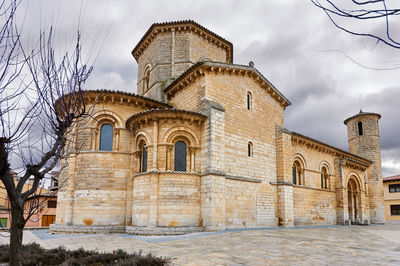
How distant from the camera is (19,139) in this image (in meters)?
4.86

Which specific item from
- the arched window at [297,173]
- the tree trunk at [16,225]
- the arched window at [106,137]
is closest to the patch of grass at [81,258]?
the tree trunk at [16,225]

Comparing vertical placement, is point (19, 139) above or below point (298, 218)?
above

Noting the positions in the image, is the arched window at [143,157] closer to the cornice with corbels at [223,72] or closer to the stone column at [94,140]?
the stone column at [94,140]

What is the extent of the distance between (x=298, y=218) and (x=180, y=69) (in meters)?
12.7

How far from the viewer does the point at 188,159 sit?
46.6ft

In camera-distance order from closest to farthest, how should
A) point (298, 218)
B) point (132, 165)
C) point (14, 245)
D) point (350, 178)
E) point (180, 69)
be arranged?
point (14, 245), point (132, 165), point (298, 218), point (180, 69), point (350, 178)

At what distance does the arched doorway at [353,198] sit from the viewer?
81.1 ft

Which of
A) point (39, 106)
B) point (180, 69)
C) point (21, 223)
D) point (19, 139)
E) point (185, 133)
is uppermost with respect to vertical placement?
point (180, 69)

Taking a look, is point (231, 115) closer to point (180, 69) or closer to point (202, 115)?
point (202, 115)

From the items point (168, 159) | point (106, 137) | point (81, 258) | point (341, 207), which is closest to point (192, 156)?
point (168, 159)

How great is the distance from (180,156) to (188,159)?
42 centimetres

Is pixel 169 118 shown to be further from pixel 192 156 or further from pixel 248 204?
pixel 248 204

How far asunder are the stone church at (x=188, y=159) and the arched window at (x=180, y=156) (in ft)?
0.16

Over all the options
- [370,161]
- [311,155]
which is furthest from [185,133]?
[370,161]
